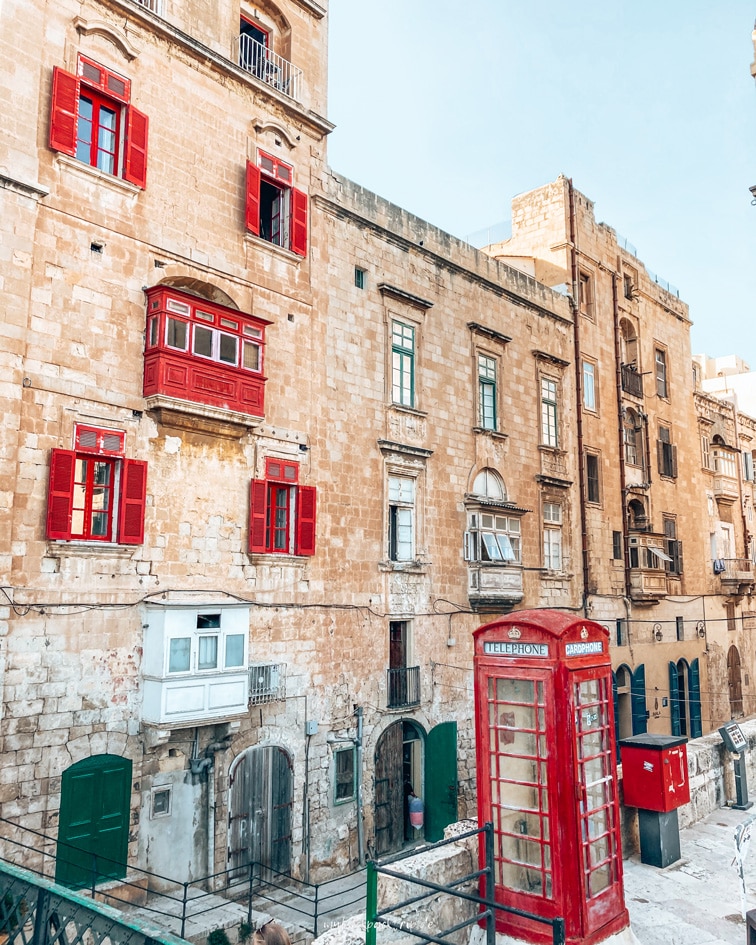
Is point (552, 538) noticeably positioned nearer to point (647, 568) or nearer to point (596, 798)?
point (647, 568)

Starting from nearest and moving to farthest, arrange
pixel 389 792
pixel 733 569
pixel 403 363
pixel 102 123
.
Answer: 1. pixel 102 123
2. pixel 389 792
3. pixel 403 363
4. pixel 733 569

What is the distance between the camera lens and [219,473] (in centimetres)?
1488

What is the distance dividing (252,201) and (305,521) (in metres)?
6.72

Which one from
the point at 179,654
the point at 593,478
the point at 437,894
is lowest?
the point at 437,894

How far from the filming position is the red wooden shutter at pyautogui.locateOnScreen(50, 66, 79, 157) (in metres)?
12.9

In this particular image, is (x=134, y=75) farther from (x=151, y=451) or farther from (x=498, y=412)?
(x=498, y=412)

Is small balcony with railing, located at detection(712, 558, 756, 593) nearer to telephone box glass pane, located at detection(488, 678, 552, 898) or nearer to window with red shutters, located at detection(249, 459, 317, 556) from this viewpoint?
window with red shutters, located at detection(249, 459, 317, 556)

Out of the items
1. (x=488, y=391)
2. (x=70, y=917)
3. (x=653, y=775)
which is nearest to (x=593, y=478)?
(x=488, y=391)

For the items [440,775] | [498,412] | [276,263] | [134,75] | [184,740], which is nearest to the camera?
[184,740]

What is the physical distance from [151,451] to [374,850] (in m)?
9.78

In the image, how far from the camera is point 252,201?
1605cm

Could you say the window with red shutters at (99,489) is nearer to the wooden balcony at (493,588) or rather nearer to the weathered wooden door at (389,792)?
the weathered wooden door at (389,792)

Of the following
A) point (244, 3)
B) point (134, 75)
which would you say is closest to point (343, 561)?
point (134, 75)

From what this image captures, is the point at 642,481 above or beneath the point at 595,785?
above
